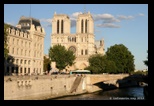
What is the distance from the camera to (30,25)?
78.8 meters

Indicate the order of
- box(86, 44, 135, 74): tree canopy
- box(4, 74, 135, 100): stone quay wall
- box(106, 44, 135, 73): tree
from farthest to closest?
box(106, 44, 135, 73): tree, box(86, 44, 135, 74): tree canopy, box(4, 74, 135, 100): stone quay wall

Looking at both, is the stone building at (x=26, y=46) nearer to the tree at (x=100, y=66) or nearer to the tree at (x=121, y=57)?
the tree at (x=100, y=66)

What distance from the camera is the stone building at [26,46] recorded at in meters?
67.8

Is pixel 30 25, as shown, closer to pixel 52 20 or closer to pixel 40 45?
pixel 40 45

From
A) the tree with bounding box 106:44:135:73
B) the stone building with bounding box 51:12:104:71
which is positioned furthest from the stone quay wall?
the stone building with bounding box 51:12:104:71

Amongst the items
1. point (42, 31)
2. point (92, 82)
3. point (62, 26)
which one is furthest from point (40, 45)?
point (62, 26)

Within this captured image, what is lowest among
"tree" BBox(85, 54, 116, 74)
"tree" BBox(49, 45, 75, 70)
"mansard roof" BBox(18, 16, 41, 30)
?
"tree" BBox(85, 54, 116, 74)

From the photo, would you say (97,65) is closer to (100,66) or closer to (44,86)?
(100,66)

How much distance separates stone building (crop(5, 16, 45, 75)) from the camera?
2670 inches

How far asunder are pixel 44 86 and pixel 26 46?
2599 centimetres

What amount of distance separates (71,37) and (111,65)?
49.7 m

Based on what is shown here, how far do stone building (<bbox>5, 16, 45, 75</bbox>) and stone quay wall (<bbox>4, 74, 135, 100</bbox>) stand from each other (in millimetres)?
14069

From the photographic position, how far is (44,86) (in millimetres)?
49938

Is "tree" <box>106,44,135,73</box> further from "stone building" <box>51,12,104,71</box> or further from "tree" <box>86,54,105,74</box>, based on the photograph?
"stone building" <box>51,12,104,71</box>
